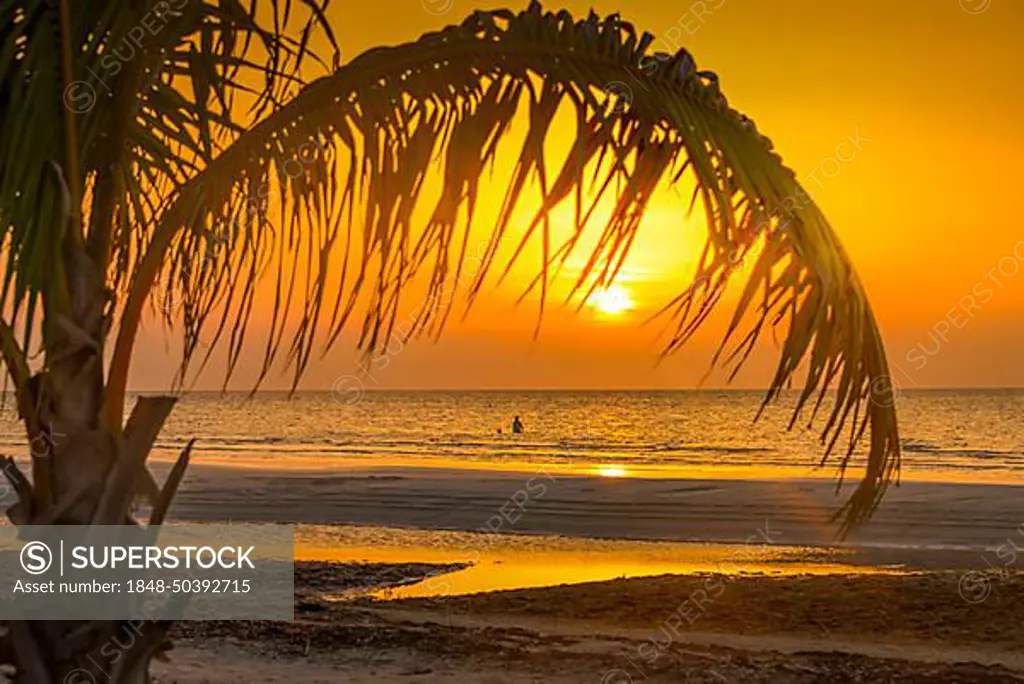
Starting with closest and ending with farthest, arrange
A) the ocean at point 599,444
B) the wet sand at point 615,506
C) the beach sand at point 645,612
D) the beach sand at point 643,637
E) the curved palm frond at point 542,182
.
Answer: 1. the curved palm frond at point 542,182
2. the beach sand at point 643,637
3. the beach sand at point 645,612
4. the wet sand at point 615,506
5. the ocean at point 599,444

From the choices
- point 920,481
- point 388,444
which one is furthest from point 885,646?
point 388,444

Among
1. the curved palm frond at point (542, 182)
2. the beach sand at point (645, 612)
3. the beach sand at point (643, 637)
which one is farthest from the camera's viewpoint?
the beach sand at point (645, 612)

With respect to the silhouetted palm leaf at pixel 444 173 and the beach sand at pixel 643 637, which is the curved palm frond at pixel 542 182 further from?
the beach sand at pixel 643 637

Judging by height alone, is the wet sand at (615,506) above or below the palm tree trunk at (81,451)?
below

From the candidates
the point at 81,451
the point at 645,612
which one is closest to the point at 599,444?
the point at 645,612

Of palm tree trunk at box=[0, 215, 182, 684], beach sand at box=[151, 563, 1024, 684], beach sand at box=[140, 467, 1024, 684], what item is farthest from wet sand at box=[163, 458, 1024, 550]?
palm tree trunk at box=[0, 215, 182, 684]

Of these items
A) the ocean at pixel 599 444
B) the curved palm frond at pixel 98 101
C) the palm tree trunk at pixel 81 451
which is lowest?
the ocean at pixel 599 444

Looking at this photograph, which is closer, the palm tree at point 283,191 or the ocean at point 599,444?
the palm tree at point 283,191

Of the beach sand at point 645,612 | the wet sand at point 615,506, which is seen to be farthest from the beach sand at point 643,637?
the wet sand at point 615,506

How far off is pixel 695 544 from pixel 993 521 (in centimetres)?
631

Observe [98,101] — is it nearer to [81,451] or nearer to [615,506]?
[81,451]

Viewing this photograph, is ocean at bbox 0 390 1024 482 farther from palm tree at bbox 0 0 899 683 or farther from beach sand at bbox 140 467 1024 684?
palm tree at bbox 0 0 899 683

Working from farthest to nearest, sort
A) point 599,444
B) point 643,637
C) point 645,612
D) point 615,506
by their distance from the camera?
point 599,444, point 615,506, point 645,612, point 643,637

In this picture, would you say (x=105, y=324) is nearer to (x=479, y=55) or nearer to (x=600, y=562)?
(x=479, y=55)
